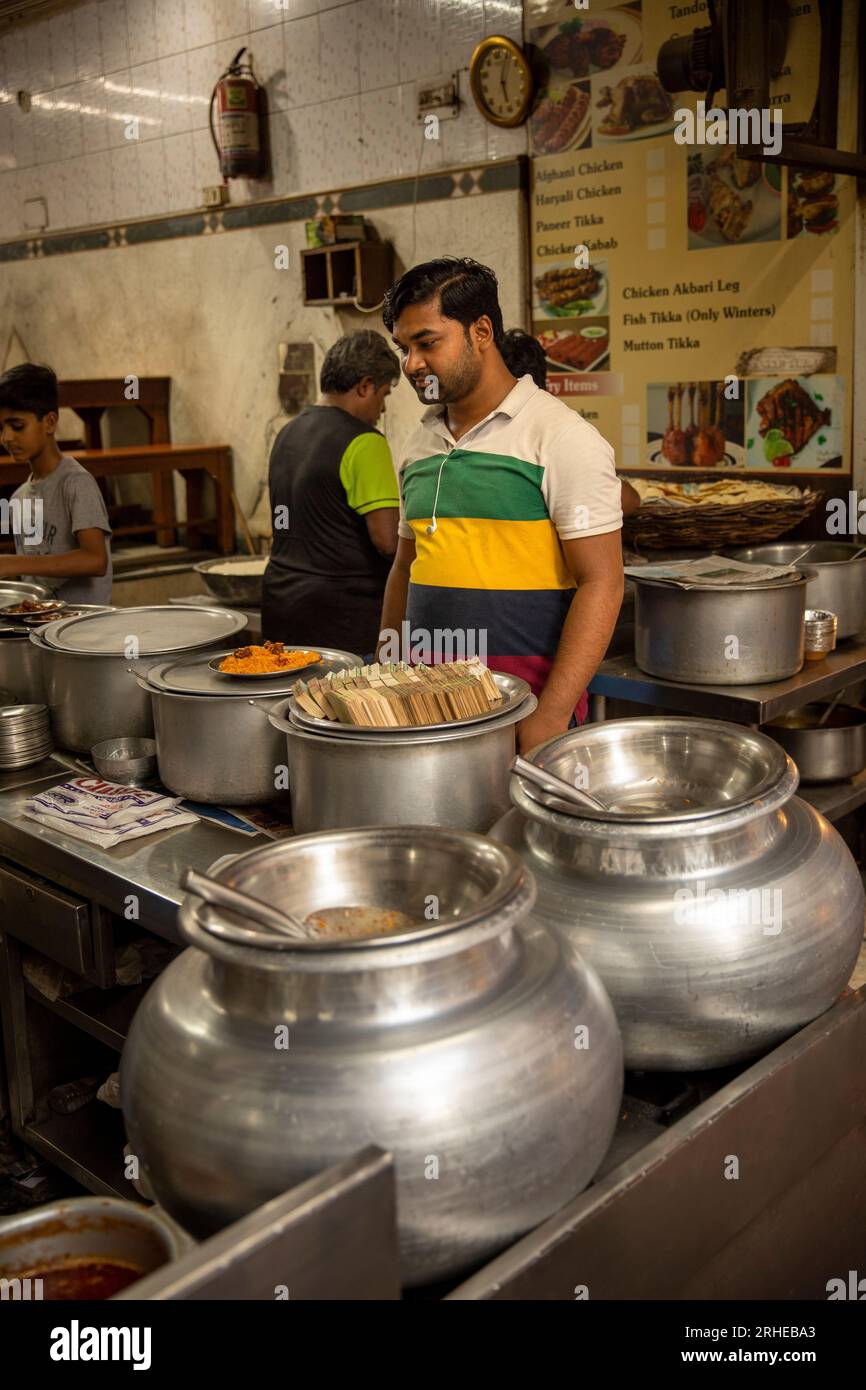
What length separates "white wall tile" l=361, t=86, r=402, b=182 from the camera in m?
5.51

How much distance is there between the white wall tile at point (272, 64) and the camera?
5973mm

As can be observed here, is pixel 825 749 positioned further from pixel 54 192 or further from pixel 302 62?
pixel 54 192

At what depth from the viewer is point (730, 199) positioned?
14.7 ft

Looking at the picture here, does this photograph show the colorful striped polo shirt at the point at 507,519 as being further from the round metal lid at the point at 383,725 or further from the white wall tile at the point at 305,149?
the white wall tile at the point at 305,149

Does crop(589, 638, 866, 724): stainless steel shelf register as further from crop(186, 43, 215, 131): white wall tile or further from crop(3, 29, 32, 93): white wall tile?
crop(3, 29, 32, 93): white wall tile

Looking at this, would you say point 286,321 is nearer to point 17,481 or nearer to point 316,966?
point 17,481

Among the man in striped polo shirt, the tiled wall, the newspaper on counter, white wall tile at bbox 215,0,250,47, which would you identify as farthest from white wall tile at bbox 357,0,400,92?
the man in striped polo shirt

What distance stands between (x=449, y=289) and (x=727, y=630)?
1302 millimetres

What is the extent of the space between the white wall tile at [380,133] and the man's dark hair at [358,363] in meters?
2.16

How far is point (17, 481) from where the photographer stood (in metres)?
6.06

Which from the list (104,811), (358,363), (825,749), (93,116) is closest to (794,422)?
(825,749)

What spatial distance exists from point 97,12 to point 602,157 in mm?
3877

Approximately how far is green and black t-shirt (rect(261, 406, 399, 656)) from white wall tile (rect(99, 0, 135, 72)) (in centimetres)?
424
